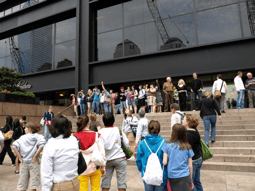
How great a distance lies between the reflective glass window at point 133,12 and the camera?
53.4ft

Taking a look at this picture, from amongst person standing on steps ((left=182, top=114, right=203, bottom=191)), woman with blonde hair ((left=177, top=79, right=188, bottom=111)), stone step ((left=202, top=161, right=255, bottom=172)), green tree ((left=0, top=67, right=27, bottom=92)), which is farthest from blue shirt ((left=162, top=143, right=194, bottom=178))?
green tree ((left=0, top=67, right=27, bottom=92))

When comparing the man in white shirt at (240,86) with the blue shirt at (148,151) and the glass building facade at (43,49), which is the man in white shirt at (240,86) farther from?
the glass building facade at (43,49)

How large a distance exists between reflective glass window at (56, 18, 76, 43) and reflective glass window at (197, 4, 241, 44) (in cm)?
1162

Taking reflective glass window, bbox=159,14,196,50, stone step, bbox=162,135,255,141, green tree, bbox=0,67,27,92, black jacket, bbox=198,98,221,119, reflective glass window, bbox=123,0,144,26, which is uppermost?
reflective glass window, bbox=123,0,144,26

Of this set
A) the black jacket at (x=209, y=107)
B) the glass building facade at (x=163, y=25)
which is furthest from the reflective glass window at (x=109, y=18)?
the black jacket at (x=209, y=107)

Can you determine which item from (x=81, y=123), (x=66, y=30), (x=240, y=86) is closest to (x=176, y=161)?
(x=81, y=123)

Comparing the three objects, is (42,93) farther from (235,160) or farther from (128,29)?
(235,160)

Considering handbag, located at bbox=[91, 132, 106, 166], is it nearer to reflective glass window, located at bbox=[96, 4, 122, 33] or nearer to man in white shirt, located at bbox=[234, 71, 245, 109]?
man in white shirt, located at bbox=[234, 71, 245, 109]

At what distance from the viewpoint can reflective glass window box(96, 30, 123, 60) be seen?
1661cm

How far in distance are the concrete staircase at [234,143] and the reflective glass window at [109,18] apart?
11308 mm

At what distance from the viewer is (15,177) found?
5562mm

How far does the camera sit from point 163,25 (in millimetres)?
15203

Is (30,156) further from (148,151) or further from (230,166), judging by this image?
(230,166)

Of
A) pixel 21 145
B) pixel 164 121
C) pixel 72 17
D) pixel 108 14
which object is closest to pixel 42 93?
pixel 72 17
